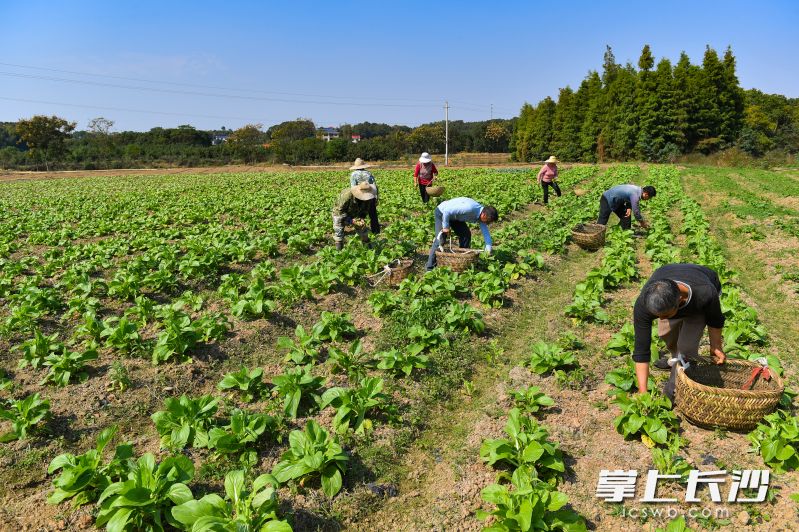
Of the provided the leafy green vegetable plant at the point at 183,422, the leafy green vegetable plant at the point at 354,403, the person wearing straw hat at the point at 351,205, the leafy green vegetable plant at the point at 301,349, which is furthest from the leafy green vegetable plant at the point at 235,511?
the person wearing straw hat at the point at 351,205

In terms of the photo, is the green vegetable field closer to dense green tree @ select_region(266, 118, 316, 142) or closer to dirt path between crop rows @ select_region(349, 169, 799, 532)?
dirt path between crop rows @ select_region(349, 169, 799, 532)

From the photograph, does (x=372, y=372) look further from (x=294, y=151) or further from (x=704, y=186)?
(x=294, y=151)

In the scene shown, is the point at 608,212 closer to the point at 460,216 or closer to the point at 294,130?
the point at 460,216

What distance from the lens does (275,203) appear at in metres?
19.4

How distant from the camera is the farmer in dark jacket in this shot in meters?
3.71

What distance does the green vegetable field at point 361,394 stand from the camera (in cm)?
355

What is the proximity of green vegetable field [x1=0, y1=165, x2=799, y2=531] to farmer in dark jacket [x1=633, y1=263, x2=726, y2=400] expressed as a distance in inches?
19.1

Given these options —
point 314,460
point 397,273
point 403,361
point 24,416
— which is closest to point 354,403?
point 314,460

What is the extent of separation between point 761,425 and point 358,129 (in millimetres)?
113141

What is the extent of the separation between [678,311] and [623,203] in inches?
297

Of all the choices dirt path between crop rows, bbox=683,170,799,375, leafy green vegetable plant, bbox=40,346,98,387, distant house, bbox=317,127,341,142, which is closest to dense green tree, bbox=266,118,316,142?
distant house, bbox=317,127,341,142

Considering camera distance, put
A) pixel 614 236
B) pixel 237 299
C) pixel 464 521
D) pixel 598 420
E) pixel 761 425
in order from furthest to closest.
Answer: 1. pixel 614 236
2. pixel 237 299
3. pixel 598 420
4. pixel 761 425
5. pixel 464 521

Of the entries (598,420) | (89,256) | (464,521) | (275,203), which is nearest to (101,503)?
(464,521)

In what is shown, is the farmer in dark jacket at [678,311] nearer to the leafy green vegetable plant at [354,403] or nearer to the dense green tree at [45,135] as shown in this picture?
the leafy green vegetable plant at [354,403]
